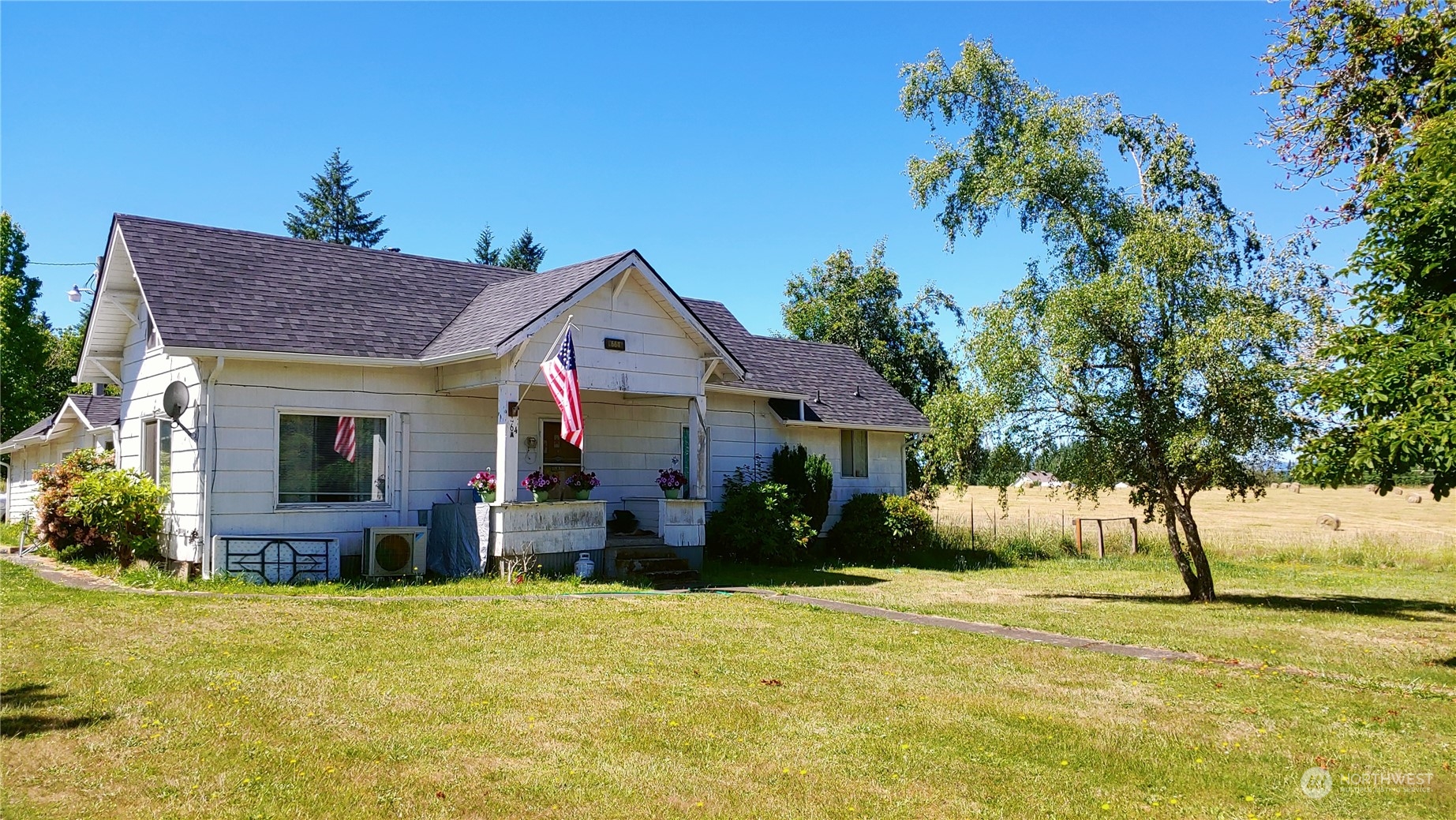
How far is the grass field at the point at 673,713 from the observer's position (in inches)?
223

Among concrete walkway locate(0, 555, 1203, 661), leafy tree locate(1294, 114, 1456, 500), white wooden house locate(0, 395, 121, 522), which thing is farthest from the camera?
white wooden house locate(0, 395, 121, 522)

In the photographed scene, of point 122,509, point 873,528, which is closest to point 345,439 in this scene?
point 122,509

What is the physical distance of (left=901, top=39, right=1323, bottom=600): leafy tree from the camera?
612 inches

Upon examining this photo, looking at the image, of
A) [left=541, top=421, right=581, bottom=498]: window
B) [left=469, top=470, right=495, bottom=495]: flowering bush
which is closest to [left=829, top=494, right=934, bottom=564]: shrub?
[left=541, top=421, right=581, bottom=498]: window

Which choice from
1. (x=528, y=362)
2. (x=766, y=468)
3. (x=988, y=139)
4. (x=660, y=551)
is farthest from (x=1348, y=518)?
(x=528, y=362)

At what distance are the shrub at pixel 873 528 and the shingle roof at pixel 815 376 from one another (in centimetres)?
197

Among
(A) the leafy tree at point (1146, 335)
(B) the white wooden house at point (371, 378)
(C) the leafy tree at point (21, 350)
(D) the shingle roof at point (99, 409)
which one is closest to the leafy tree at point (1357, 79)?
(A) the leafy tree at point (1146, 335)

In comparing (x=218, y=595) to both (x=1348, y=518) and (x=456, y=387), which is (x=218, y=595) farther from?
(x=1348, y=518)

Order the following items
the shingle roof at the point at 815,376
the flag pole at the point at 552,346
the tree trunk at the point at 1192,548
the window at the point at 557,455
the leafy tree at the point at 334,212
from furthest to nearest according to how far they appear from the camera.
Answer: the leafy tree at the point at 334,212
the shingle roof at the point at 815,376
the window at the point at 557,455
the tree trunk at the point at 1192,548
the flag pole at the point at 552,346

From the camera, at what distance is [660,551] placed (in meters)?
17.2

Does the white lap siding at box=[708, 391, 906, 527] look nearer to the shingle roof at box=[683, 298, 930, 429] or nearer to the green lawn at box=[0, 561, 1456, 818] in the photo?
the shingle roof at box=[683, 298, 930, 429]

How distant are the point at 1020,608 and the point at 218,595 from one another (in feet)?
36.7

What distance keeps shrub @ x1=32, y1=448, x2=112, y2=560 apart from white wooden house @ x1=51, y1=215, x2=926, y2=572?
3.27ft

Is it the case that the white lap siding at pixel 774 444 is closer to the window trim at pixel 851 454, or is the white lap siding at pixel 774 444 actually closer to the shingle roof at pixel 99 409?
the window trim at pixel 851 454
